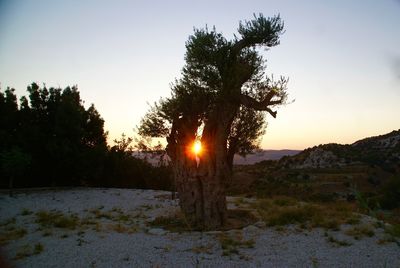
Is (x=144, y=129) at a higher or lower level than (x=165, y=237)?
higher

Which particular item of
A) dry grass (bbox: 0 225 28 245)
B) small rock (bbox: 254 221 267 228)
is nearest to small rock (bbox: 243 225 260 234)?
small rock (bbox: 254 221 267 228)

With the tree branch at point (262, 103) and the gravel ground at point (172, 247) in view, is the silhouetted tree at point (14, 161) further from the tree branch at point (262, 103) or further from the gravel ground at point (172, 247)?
the tree branch at point (262, 103)

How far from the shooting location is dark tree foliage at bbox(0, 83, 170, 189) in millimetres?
31719

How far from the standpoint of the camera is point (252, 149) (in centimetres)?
2316

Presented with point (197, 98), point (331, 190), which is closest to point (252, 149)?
point (197, 98)

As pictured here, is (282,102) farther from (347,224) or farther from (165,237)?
(165,237)

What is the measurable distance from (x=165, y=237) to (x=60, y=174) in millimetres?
21639

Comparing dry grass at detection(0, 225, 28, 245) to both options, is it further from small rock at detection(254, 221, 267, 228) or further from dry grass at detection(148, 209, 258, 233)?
small rock at detection(254, 221, 267, 228)

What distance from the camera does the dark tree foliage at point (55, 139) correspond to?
3172cm

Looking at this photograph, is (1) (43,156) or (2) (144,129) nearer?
(2) (144,129)

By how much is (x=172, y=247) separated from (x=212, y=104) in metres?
7.43

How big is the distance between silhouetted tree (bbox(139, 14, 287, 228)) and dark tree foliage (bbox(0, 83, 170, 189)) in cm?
1600

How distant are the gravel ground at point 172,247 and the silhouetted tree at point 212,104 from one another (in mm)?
2166

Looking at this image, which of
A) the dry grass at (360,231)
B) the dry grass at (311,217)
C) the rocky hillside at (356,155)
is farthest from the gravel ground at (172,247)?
the rocky hillside at (356,155)
